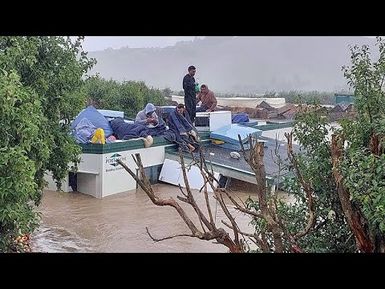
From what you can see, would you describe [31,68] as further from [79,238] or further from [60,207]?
[60,207]

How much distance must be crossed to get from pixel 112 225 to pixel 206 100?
8.38 feet

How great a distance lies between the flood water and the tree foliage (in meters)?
0.89

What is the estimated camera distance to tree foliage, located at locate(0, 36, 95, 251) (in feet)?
6.68

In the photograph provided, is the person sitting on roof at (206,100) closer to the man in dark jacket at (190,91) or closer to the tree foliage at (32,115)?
the man in dark jacket at (190,91)

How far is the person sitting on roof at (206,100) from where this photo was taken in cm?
611

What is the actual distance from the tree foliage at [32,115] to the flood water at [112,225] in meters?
0.89

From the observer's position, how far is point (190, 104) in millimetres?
5254

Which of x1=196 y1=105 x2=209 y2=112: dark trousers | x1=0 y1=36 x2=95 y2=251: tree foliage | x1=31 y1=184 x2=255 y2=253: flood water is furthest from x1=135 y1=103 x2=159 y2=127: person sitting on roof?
x1=0 y1=36 x2=95 y2=251: tree foliage

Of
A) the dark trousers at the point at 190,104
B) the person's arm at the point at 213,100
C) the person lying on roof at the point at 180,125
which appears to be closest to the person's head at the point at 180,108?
the person lying on roof at the point at 180,125

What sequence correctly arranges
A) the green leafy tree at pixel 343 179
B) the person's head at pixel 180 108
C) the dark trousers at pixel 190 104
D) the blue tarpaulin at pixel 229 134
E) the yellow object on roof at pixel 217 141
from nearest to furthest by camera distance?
the green leafy tree at pixel 343 179, the dark trousers at pixel 190 104, the person's head at pixel 180 108, the blue tarpaulin at pixel 229 134, the yellow object on roof at pixel 217 141

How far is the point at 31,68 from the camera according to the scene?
2688 mm

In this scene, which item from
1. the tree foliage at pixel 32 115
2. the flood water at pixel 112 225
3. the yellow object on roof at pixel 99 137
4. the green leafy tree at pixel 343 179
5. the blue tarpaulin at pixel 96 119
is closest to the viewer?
the green leafy tree at pixel 343 179

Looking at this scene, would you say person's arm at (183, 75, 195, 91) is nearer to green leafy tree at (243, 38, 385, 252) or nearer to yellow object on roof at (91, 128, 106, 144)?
yellow object on roof at (91, 128, 106, 144)
